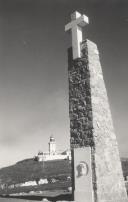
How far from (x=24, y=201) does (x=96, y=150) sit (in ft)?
9.23

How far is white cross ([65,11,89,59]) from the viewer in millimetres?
9383

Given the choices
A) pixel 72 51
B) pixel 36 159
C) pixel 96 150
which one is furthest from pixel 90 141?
pixel 36 159

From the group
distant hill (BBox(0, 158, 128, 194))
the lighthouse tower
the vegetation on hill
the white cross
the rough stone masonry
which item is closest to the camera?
the rough stone masonry

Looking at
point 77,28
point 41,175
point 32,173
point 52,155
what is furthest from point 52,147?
point 77,28

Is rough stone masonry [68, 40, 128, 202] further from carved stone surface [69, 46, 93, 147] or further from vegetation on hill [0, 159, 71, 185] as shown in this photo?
vegetation on hill [0, 159, 71, 185]

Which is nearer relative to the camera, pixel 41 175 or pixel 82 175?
pixel 82 175

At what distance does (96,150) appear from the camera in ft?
27.0

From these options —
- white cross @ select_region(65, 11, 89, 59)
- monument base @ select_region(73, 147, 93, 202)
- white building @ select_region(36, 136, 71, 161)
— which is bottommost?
monument base @ select_region(73, 147, 93, 202)

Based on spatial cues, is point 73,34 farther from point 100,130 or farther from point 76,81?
point 100,130

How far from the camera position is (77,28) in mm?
9523

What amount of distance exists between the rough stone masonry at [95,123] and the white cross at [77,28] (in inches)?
6.6

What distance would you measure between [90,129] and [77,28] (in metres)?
3.40

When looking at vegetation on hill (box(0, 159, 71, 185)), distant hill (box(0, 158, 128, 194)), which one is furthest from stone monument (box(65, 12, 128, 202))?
vegetation on hill (box(0, 159, 71, 185))

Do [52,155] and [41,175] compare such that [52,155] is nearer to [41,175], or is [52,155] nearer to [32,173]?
[32,173]
